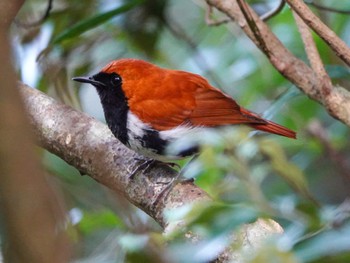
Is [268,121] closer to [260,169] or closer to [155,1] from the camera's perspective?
[260,169]

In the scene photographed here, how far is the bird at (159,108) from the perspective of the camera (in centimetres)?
287

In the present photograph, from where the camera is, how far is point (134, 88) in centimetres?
312

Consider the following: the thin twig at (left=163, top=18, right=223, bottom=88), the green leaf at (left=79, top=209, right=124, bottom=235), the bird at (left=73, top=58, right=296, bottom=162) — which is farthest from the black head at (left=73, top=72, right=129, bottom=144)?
the thin twig at (left=163, top=18, right=223, bottom=88)

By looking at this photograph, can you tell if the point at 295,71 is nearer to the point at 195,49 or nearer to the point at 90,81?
the point at 90,81

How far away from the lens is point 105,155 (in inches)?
99.7

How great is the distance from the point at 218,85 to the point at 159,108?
103cm

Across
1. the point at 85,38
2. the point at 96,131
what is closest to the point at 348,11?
the point at 96,131

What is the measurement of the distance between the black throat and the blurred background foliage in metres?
0.15

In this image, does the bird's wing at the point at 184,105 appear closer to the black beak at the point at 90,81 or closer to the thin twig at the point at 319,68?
the black beak at the point at 90,81

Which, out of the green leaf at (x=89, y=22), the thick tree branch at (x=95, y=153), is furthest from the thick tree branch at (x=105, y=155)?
the green leaf at (x=89, y=22)

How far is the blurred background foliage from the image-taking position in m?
1.63

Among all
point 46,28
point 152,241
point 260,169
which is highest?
point 46,28

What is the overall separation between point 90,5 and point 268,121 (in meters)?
1.19

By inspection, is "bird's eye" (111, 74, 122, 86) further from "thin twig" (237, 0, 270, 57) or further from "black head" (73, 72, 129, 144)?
"thin twig" (237, 0, 270, 57)
